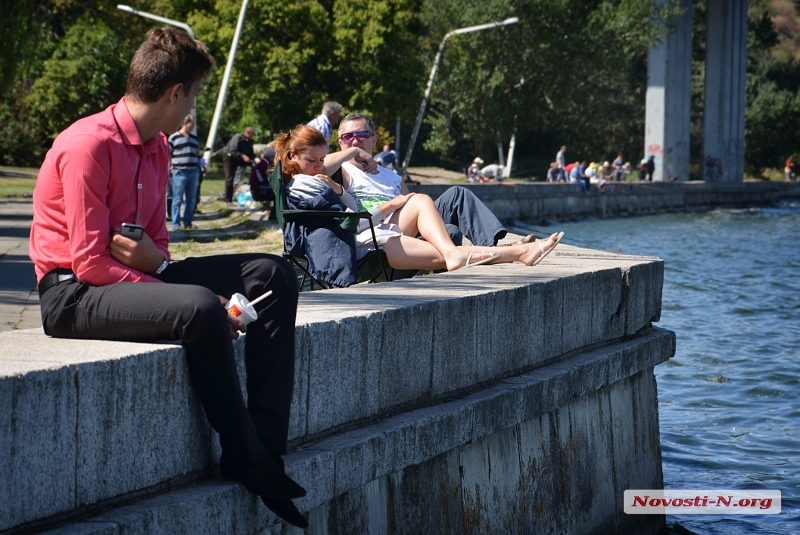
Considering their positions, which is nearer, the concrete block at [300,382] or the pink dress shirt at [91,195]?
the pink dress shirt at [91,195]

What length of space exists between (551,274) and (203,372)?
116 inches

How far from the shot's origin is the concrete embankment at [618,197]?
35.0m

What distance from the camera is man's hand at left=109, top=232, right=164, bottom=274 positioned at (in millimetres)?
3639

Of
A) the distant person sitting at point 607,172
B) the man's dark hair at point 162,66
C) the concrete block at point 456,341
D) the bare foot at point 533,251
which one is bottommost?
the distant person sitting at point 607,172

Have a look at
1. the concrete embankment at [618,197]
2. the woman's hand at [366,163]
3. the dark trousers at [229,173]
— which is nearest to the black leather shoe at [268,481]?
the woman's hand at [366,163]

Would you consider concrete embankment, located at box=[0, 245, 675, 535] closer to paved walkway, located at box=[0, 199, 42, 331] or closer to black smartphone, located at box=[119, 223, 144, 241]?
black smartphone, located at box=[119, 223, 144, 241]

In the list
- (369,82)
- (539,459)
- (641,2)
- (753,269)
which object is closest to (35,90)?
(369,82)

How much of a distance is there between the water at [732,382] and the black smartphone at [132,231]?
466 centimetres

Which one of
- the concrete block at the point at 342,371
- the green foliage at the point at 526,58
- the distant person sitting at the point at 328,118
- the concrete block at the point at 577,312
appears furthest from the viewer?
the green foliage at the point at 526,58

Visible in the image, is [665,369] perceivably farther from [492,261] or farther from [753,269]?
[753,269]

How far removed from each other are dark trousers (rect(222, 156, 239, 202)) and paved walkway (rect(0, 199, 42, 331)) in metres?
5.21

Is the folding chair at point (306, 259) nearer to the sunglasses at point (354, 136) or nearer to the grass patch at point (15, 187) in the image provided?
the sunglasses at point (354, 136)

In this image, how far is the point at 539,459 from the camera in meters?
5.48

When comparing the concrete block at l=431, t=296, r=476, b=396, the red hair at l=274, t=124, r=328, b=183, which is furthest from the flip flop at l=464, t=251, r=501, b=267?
the concrete block at l=431, t=296, r=476, b=396
